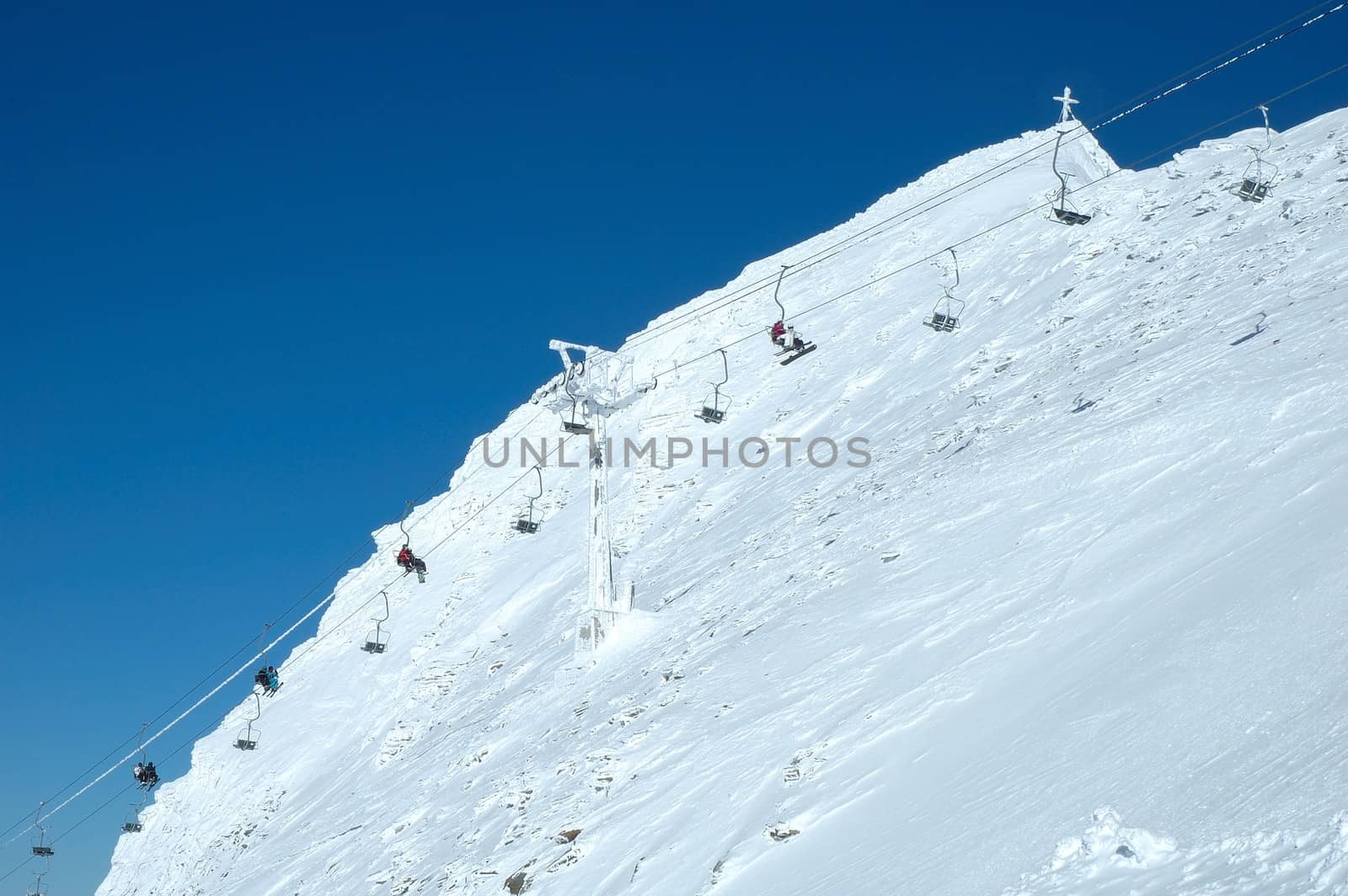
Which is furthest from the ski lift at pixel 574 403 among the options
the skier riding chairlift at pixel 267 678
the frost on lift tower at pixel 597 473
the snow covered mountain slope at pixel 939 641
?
the skier riding chairlift at pixel 267 678

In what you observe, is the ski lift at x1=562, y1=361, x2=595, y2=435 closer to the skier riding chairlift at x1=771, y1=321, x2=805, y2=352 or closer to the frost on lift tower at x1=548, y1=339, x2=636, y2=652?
the frost on lift tower at x1=548, y1=339, x2=636, y2=652

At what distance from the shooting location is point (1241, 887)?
809cm

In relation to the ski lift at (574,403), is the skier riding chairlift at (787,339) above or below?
below

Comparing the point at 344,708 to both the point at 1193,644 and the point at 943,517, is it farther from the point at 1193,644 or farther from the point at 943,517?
the point at 1193,644

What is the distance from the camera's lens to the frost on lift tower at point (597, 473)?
87.1 ft

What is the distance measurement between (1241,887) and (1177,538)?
8.59 meters

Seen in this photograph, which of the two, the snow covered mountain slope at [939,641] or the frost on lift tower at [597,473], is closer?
the snow covered mountain slope at [939,641]

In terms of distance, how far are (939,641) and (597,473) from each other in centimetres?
1129

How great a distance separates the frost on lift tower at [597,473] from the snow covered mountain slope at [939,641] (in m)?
0.55

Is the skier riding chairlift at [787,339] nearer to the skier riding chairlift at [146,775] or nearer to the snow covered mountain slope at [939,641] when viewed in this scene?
the snow covered mountain slope at [939,641]

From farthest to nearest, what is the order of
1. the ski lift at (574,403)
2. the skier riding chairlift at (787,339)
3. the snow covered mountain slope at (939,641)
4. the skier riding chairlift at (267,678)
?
the skier riding chairlift at (267,678) < the ski lift at (574,403) < the skier riding chairlift at (787,339) < the snow covered mountain slope at (939,641)

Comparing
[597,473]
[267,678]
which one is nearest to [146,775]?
[267,678]

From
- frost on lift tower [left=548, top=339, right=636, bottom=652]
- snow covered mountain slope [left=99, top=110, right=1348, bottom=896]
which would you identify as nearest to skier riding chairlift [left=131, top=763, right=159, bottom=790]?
snow covered mountain slope [left=99, top=110, right=1348, bottom=896]

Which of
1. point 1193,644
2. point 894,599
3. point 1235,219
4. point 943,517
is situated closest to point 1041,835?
point 1193,644
